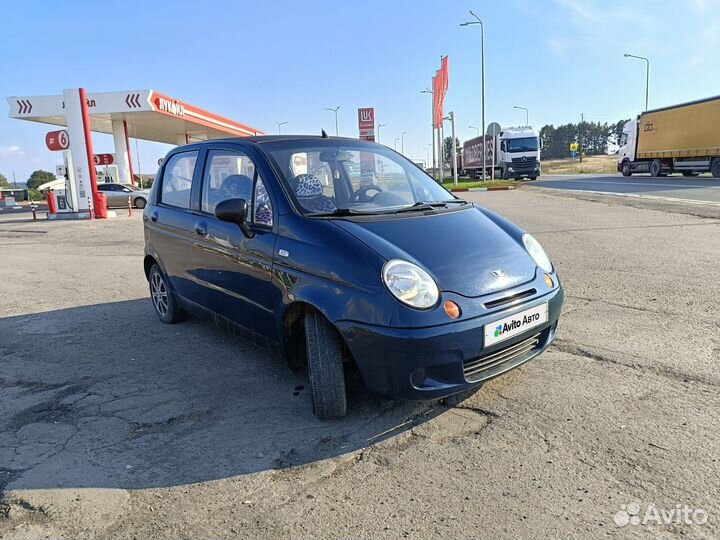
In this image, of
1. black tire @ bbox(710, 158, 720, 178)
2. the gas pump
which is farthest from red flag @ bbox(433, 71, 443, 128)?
the gas pump

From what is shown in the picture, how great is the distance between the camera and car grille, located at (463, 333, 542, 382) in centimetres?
291

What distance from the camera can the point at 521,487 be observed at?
2461mm

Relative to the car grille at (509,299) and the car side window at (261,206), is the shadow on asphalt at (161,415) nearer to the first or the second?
the car grille at (509,299)

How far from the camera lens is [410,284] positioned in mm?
2838

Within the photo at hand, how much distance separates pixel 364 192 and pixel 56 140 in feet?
86.6

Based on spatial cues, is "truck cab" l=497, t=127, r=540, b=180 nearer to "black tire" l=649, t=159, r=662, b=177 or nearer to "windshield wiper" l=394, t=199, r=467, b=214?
"black tire" l=649, t=159, r=662, b=177

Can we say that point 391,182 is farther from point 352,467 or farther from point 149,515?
point 149,515

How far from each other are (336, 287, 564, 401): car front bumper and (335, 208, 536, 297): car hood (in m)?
0.22

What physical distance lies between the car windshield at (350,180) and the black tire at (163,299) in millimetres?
2151

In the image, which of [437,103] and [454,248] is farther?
[437,103]

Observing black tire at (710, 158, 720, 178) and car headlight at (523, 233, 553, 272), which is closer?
car headlight at (523, 233, 553, 272)

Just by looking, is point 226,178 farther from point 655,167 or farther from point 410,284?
point 655,167

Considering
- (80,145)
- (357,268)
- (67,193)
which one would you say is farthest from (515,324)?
(67,193)

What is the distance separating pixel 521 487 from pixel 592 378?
143 cm
